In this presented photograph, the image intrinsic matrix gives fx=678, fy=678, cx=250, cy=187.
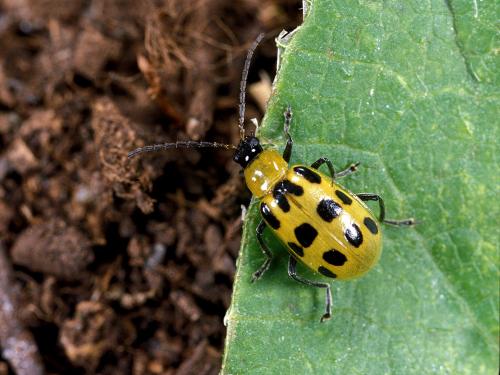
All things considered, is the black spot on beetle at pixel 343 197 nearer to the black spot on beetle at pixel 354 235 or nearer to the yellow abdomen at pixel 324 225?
the yellow abdomen at pixel 324 225

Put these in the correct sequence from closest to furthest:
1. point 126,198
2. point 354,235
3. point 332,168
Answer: point 354,235 < point 332,168 < point 126,198

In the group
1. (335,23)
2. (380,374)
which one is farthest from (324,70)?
(380,374)

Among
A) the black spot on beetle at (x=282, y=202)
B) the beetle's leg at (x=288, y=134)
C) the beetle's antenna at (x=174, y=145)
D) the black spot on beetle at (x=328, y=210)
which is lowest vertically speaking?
the black spot on beetle at (x=282, y=202)

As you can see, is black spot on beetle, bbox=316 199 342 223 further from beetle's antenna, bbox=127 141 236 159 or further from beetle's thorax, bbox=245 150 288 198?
beetle's antenna, bbox=127 141 236 159

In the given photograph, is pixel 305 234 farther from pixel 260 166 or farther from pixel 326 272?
pixel 260 166

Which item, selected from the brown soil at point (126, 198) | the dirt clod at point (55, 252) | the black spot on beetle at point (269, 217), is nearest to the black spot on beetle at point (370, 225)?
the black spot on beetle at point (269, 217)

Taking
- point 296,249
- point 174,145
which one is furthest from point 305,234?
point 174,145

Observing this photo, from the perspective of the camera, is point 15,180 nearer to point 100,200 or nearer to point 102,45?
point 100,200
